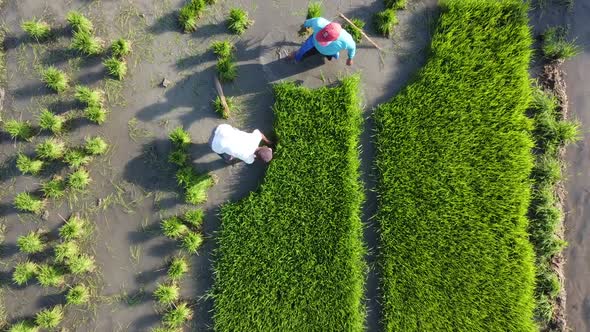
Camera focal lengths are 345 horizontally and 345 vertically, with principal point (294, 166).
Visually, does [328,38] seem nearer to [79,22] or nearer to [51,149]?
[79,22]

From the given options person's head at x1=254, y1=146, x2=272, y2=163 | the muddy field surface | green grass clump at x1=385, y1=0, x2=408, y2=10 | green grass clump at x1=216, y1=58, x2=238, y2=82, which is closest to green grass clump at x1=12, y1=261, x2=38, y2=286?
the muddy field surface

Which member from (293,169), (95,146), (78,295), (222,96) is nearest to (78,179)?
(95,146)

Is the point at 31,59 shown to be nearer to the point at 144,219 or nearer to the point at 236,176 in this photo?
the point at 144,219

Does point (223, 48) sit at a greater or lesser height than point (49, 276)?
greater

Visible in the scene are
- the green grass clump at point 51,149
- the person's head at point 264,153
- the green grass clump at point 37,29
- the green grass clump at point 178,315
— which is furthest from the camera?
the green grass clump at point 37,29

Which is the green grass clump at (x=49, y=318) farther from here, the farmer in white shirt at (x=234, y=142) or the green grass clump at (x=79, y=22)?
the green grass clump at (x=79, y=22)

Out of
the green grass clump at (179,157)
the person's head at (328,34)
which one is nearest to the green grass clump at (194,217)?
the green grass clump at (179,157)

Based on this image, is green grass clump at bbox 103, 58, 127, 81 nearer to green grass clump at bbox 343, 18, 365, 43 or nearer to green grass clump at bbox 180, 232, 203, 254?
Result: green grass clump at bbox 180, 232, 203, 254
